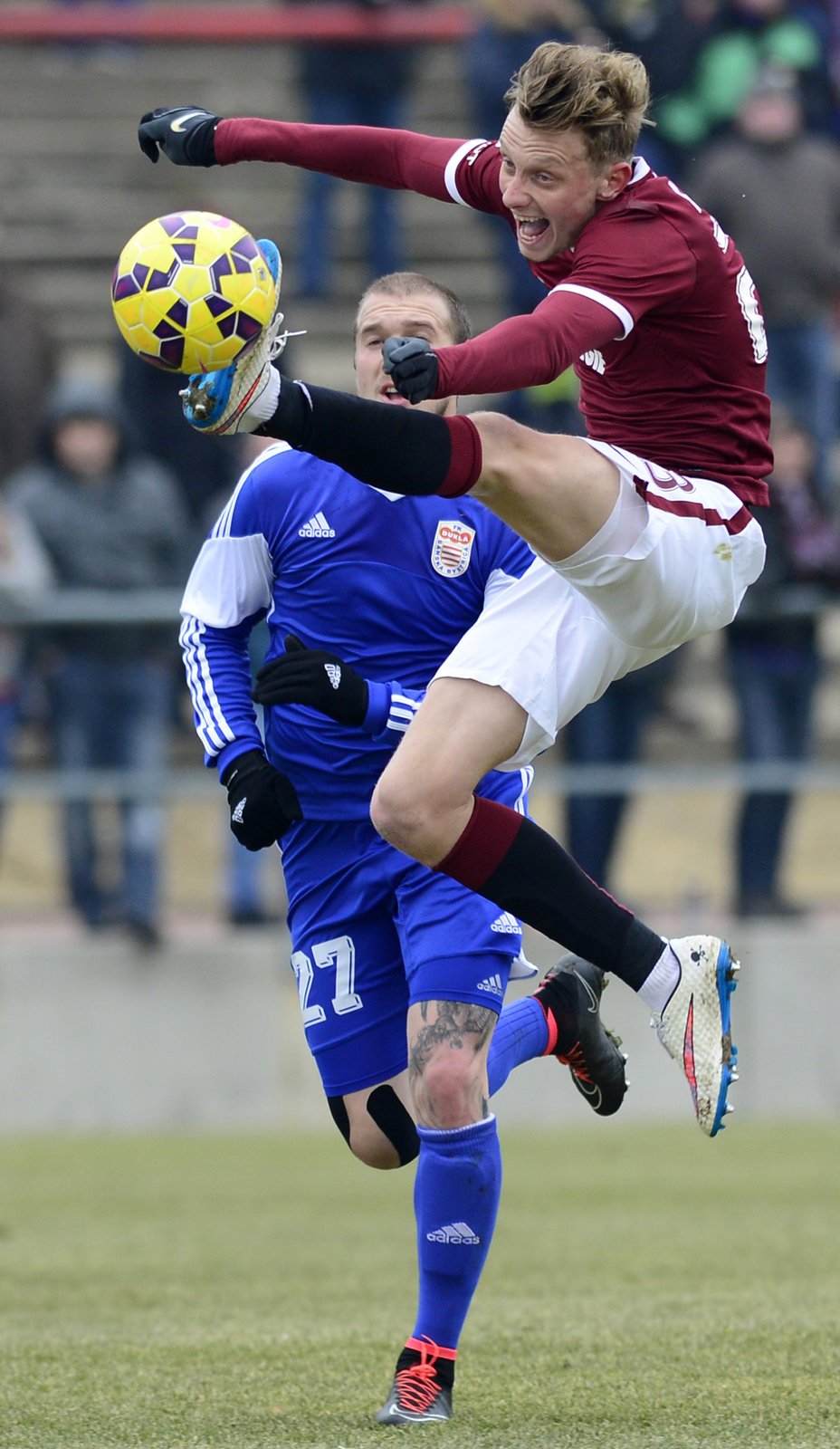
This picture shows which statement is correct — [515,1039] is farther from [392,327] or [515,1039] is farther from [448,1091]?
[392,327]

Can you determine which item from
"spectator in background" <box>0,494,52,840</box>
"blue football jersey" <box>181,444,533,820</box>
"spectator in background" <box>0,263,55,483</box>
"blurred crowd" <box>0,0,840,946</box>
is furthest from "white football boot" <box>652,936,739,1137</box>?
"spectator in background" <box>0,263,55,483</box>

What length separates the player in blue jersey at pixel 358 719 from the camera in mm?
5039

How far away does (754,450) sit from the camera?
478 cm

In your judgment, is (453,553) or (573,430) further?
(573,430)

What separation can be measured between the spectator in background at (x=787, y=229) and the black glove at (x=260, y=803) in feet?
21.7

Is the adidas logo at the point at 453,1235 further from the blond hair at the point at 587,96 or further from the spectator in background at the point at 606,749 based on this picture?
the spectator in background at the point at 606,749

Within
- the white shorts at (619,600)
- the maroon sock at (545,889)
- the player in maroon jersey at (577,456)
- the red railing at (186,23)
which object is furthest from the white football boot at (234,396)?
the red railing at (186,23)

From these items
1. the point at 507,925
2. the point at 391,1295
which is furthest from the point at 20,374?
the point at 507,925

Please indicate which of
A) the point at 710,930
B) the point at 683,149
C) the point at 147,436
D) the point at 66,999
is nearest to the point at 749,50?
the point at 683,149

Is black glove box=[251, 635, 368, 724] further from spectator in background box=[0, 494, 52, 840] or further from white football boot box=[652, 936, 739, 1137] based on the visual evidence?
spectator in background box=[0, 494, 52, 840]

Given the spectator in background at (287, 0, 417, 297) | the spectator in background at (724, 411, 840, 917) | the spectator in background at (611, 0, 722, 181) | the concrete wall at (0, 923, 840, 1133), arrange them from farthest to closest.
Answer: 1. the spectator in background at (287, 0, 417, 297)
2. the spectator in background at (611, 0, 722, 181)
3. the concrete wall at (0, 923, 840, 1133)
4. the spectator in background at (724, 411, 840, 917)

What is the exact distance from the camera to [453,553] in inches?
205

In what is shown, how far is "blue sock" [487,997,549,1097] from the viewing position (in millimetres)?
5121

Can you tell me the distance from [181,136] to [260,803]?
1.49 meters
